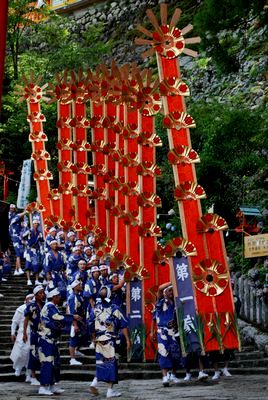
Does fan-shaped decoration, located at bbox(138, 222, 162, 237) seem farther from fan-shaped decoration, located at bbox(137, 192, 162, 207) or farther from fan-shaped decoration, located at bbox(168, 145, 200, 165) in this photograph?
fan-shaped decoration, located at bbox(168, 145, 200, 165)

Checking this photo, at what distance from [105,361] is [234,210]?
12.2 metres

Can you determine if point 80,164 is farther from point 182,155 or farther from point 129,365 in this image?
point 129,365

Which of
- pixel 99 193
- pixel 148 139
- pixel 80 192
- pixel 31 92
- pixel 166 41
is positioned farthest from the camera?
pixel 31 92

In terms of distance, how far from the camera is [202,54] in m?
36.3

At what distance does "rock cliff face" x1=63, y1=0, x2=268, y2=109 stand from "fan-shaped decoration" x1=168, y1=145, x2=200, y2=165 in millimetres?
8317

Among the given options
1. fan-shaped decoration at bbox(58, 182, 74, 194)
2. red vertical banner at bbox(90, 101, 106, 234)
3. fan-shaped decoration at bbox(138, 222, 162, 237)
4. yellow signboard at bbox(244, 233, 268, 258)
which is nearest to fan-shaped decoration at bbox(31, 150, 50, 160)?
fan-shaped decoration at bbox(58, 182, 74, 194)

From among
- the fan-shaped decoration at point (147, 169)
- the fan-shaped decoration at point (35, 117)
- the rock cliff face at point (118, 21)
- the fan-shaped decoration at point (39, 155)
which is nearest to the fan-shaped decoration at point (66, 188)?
the fan-shaped decoration at point (39, 155)

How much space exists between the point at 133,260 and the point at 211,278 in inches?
105

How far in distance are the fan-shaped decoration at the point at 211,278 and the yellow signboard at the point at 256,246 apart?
6.39 ft

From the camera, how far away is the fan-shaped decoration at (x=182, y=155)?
15609 millimetres

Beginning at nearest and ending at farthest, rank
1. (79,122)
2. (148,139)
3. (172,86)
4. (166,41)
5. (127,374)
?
1. (127,374)
2. (172,86)
3. (166,41)
4. (148,139)
5. (79,122)

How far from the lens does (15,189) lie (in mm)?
36000

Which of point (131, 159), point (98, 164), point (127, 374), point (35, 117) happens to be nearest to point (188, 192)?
point (131, 159)

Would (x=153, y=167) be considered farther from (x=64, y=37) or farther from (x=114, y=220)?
(x=64, y=37)
